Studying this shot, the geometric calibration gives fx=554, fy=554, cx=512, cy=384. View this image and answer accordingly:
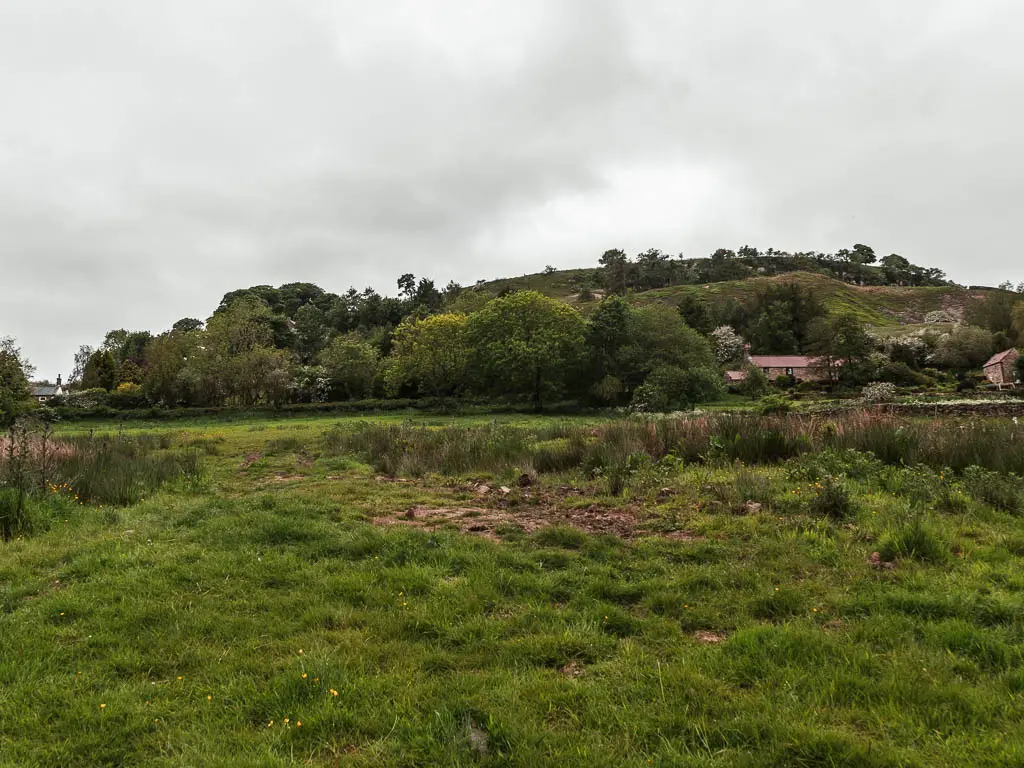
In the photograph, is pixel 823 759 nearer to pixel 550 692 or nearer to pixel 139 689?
pixel 550 692

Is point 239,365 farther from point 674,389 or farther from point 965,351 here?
point 965,351

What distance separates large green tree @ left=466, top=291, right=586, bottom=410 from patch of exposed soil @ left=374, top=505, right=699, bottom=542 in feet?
117

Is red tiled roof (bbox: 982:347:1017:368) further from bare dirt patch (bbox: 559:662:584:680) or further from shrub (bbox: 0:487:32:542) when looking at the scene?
shrub (bbox: 0:487:32:542)

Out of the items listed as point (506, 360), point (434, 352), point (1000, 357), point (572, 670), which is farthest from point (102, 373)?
point (1000, 357)

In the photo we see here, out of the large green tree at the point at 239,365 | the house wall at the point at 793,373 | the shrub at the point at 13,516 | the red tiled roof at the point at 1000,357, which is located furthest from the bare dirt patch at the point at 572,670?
the house wall at the point at 793,373

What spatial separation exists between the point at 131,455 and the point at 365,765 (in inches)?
578

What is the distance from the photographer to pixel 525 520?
8.31 m

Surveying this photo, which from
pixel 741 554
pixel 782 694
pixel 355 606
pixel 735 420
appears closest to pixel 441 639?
pixel 355 606

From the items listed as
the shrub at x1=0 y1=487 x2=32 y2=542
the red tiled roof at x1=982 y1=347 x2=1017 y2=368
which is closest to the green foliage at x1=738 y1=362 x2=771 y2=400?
the red tiled roof at x1=982 y1=347 x2=1017 y2=368

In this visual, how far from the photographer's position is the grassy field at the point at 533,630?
10.0 ft

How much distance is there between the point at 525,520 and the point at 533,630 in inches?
154

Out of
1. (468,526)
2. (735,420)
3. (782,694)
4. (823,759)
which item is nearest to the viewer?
(823,759)

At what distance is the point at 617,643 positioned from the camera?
4.16 metres

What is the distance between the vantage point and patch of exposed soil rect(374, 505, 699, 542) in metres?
7.45
